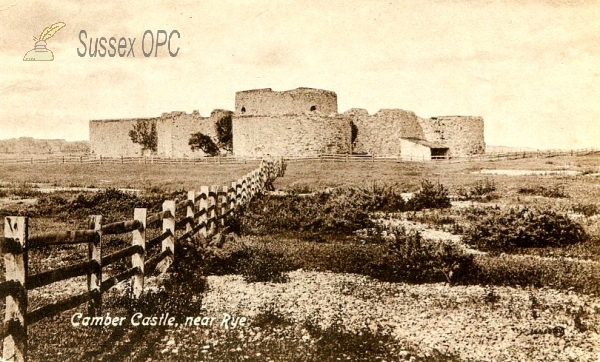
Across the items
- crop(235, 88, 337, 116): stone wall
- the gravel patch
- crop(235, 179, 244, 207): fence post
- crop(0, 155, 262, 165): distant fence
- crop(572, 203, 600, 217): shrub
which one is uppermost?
crop(235, 88, 337, 116): stone wall

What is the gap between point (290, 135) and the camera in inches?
1693

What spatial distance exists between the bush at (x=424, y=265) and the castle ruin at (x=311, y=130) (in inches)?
1341

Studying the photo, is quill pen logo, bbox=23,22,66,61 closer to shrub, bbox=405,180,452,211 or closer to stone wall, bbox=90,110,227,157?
shrub, bbox=405,180,452,211

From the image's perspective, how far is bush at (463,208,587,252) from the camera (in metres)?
10.8

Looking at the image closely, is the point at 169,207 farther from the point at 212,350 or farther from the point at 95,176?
the point at 95,176

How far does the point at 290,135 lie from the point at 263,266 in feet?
113

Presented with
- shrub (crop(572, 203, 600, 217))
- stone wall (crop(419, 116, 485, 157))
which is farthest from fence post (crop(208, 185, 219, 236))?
stone wall (crop(419, 116, 485, 157))

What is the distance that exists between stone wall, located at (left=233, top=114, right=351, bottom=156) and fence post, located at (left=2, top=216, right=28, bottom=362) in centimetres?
3871

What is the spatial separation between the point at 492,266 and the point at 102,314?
6338mm

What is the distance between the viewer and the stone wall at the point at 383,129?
4797 centimetres

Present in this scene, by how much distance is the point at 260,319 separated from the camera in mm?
6270

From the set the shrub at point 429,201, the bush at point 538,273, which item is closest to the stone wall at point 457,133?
the shrub at point 429,201

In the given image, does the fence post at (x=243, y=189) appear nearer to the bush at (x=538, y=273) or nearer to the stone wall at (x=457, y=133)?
the bush at (x=538, y=273)

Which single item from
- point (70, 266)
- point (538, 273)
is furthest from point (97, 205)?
point (538, 273)
